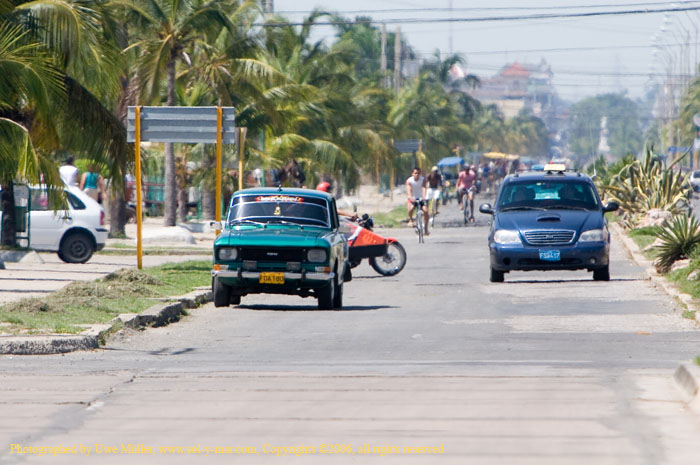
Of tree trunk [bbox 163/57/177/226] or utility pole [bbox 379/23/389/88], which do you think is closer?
tree trunk [bbox 163/57/177/226]

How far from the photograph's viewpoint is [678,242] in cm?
2214

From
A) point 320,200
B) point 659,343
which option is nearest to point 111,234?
point 320,200

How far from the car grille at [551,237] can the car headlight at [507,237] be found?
0.18m

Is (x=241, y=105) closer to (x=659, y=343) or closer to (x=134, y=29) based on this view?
(x=134, y=29)

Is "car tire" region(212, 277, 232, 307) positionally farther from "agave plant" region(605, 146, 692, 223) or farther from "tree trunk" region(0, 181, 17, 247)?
"agave plant" region(605, 146, 692, 223)

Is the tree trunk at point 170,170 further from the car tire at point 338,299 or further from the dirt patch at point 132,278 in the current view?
the car tire at point 338,299

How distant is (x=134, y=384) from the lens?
10.6 meters

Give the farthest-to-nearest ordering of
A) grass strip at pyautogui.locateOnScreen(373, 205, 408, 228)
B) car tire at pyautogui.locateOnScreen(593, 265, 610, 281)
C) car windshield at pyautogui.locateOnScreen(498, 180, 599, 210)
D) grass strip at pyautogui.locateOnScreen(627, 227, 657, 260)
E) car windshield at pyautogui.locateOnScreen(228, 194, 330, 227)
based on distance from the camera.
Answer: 1. grass strip at pyautogui.locateOnScreen(373, 205, 408, 228)
2. grass strip at pyautogui.locateOnScreen(627, 227, 657, 260)
3. car windshield at pyautogui.locateOnScreen(498, 180, 599, 210)
4. car tire at pyautogui.locateOnScreen(593, 265, 610, 281)
5. car windshield at pyautogui.locateOnScreen(228, 194, 330, 227)

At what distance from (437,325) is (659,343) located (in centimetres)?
312

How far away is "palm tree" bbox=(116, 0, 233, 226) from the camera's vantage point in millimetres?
31547

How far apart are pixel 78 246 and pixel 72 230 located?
1.11 ft

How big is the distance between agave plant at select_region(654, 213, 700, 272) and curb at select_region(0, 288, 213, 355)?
917cm

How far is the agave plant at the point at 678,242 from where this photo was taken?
72.6 feet

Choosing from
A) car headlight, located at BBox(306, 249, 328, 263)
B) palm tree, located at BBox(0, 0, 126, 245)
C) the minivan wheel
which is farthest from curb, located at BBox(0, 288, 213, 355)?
the minivan wheel
